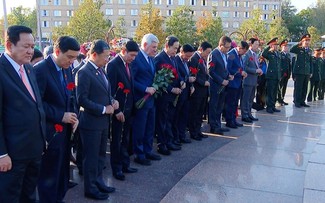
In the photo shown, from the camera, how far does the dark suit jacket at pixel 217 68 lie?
748 cm

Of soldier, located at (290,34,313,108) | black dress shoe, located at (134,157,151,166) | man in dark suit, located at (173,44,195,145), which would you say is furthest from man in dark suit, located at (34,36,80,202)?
soldier, located at (290,34,313,108)

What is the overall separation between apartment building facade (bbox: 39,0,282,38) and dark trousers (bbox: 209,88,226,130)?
77.7 meters

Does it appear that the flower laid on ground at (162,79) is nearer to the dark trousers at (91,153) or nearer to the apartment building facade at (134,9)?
the dark trousers at (91,153)

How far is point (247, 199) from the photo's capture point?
4445mm

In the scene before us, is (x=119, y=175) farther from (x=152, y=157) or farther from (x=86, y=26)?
(x=86, y=26)

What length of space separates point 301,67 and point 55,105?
30.5 ft

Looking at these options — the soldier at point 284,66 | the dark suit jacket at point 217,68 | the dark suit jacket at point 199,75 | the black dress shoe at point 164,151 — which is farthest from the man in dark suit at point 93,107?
the soldier at point 284,66

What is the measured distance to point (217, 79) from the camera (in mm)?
7441

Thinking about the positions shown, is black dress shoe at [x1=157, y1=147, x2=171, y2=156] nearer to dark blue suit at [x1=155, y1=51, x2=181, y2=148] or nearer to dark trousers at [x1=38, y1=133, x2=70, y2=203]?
dark blue suit at [x1=155, y1=51, x2=181, y2=148]

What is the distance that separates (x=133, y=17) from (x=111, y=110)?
83403 millimetres

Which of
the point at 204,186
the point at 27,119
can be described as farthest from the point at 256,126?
the point at 27,119

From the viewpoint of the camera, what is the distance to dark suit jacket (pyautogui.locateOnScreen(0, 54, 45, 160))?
2943 millimetres

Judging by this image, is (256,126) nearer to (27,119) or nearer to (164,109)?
(164,109)

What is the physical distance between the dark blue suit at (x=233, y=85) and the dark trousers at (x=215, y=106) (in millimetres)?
423
